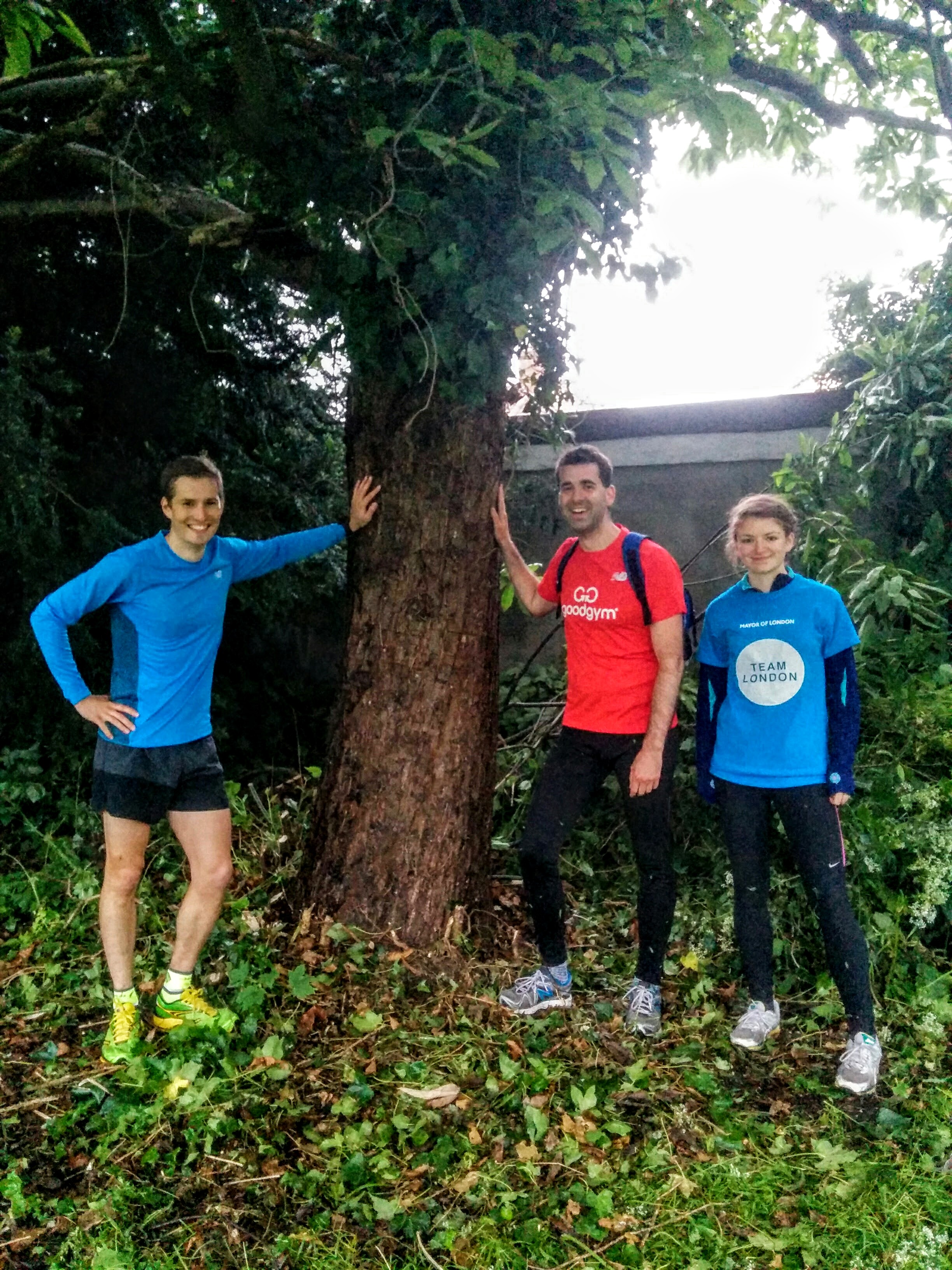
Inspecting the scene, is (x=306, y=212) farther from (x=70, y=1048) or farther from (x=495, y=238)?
(x=70, y=1048)

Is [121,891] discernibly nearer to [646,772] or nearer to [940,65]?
[646,772]

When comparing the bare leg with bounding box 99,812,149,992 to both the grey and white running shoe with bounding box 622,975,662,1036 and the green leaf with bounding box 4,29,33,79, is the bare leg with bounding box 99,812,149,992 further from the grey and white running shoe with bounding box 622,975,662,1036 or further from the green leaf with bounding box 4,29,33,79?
the green leaf with bounding box 4,29,33,79

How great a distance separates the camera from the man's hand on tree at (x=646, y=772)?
338 cm

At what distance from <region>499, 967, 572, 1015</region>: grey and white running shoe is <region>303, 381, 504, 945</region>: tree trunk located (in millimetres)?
395

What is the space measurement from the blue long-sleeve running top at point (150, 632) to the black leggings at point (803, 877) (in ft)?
6.35

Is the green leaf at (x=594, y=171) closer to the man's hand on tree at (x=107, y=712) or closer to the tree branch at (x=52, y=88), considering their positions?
the man's hand on tree at (x=107, y=712)

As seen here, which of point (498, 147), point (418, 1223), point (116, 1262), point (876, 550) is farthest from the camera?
point (876, 550)

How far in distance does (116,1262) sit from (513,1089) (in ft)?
4.14

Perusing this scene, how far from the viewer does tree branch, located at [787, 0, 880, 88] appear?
3713mm

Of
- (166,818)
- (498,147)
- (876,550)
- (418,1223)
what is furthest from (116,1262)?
(876,550)

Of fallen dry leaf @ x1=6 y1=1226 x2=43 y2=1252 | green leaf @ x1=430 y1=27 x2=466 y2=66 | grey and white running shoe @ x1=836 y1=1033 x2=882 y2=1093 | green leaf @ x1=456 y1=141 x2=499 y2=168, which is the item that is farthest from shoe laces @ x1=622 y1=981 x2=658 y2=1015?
green leaf @ x1=430 y1=27 x2=466 y2=66

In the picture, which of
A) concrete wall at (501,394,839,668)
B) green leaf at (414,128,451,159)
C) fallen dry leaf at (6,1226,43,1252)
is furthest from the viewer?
concrete wall at (501,394,839,668)

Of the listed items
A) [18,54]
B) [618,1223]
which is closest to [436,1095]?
[618,1223]

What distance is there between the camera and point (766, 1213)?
2727mm
